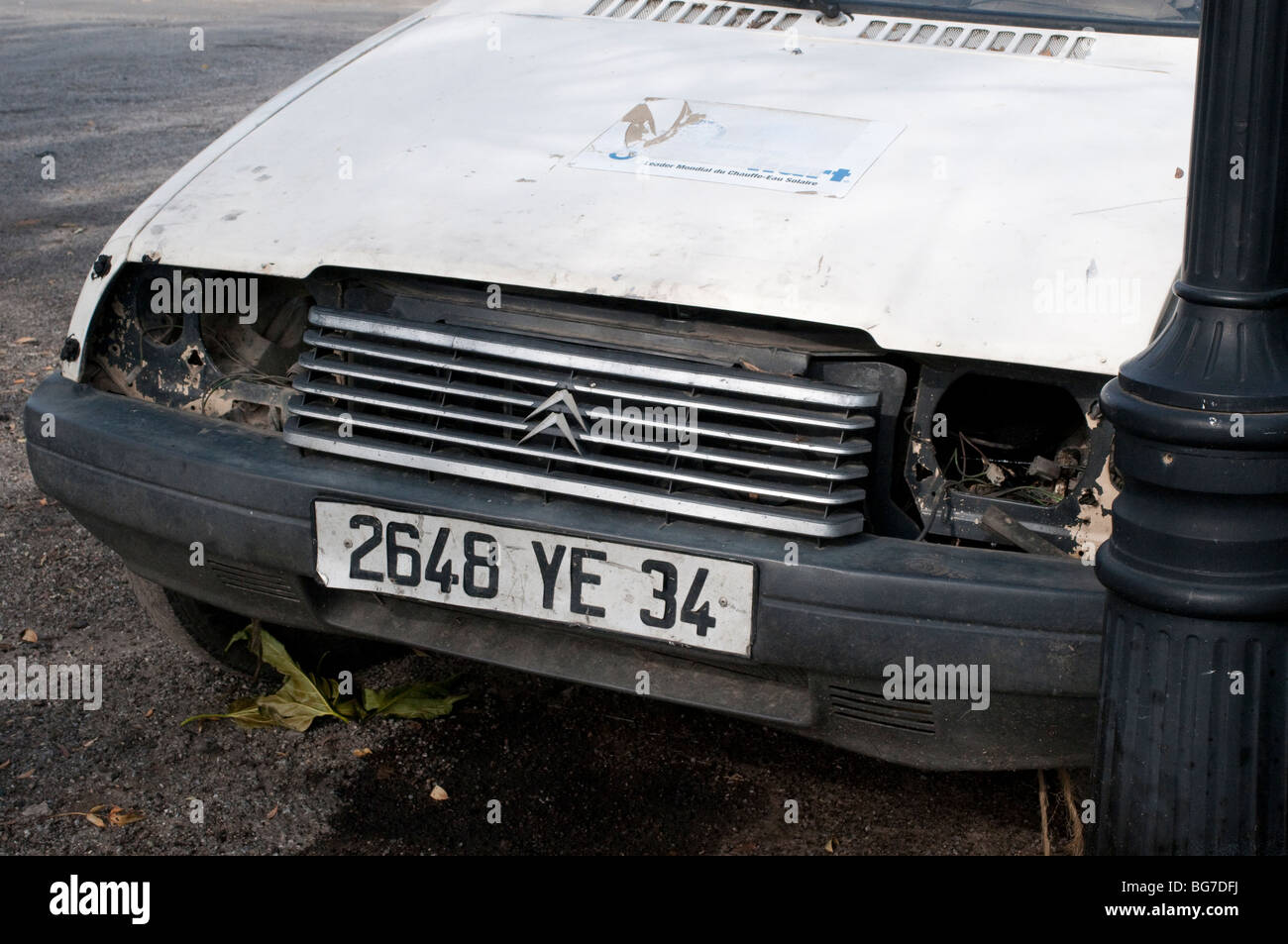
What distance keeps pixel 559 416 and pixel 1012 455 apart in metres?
0.85

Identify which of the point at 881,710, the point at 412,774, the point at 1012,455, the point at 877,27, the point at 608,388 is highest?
the point at 877,27

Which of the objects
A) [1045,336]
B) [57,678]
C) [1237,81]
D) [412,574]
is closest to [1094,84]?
[1045,336]

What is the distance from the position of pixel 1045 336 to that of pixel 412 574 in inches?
47.3

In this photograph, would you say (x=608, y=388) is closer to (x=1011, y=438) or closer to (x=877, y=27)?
(x=1011, y=438)

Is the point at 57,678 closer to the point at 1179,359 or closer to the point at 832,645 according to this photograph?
the point at 832,645

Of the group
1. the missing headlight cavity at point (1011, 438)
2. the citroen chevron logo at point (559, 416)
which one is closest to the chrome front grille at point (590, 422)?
the citroen chevron logo at point (559, 416)

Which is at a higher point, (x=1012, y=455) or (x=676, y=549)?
(x=1012, y=455)

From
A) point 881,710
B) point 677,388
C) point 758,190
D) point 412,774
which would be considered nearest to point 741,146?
point 758,190

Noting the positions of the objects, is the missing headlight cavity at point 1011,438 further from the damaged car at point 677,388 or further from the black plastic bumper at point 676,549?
the black plastic bumper at point 676,549

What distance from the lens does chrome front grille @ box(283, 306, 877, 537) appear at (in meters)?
2.42

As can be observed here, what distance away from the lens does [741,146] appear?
2.95m

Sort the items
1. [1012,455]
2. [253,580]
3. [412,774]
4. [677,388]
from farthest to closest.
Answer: [412,774] < [253,580] < [1012,455] < [677,388]

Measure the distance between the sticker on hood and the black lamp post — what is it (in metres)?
0.96

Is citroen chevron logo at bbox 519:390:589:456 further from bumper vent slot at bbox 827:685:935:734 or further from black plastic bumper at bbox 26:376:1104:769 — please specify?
bumper vent slot at bbox 827:685:935:734
